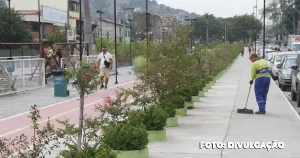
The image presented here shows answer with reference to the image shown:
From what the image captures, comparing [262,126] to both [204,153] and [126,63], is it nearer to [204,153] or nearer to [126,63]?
[204,153]

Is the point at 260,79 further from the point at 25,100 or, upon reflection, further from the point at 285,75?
the point at 285,75

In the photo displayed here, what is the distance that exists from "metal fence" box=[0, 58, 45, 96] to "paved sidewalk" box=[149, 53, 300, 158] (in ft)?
22.1

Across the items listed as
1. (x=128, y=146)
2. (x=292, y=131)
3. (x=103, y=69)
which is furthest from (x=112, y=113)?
(x=103, y=69)

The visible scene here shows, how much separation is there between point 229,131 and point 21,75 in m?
11.0

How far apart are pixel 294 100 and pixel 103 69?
739 centimetres

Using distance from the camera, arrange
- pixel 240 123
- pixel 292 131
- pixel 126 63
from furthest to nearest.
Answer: pixel 126 63, pixel 240 123, pixel 292 131

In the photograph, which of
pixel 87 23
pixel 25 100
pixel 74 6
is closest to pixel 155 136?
pixel 25 100

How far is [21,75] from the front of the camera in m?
20.4

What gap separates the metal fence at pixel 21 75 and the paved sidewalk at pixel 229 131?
674 centimetres

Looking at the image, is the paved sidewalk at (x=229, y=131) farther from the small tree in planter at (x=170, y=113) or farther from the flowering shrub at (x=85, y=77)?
the flowering shrub at (x=85, y=77)

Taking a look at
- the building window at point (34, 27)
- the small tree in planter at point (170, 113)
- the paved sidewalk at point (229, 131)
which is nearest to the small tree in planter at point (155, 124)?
the paved sidewalk at point (229, 131)

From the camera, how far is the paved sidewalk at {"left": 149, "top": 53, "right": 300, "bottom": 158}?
29.6 feet

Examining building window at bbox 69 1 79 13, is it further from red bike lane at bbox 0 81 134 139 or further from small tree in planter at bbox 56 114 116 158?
small tree in planter at bbox 56 114 116 158

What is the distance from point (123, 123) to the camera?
28.3ft
